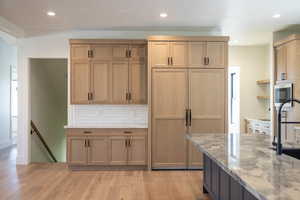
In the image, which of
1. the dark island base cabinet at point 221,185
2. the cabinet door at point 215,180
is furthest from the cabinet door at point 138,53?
the cabinet door at point 215,180

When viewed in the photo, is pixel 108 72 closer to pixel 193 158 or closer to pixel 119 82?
pixel 119 82

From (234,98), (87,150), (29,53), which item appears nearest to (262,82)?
(234,98)

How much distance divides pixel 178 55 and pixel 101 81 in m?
1.52

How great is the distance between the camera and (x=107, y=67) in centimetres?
465

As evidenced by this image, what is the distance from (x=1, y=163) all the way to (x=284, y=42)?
608 centimetres

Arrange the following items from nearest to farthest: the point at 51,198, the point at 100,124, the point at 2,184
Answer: the point at 51,198
the point at 2,184
the point at 100,124

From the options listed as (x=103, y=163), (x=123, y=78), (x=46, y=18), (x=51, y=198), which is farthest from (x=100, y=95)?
(x=51, y=198)

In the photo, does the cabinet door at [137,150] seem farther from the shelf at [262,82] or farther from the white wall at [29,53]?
the shelf at [262,82]

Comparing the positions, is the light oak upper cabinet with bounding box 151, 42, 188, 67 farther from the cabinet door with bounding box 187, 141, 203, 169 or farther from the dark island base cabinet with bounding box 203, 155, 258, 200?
the dark island base cabinet with bounding box 203, 155, 258, 200

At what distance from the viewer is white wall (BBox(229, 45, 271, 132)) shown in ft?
20.3

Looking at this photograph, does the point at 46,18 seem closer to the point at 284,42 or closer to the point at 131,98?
the point at 131,98

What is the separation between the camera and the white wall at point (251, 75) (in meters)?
6.19

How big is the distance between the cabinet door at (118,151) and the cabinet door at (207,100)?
1.28 m

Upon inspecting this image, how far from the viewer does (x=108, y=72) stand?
15.3ft
